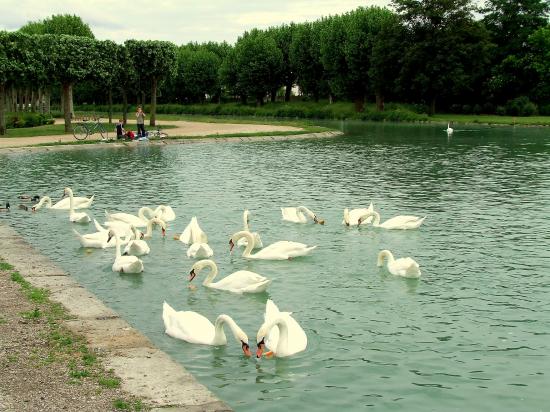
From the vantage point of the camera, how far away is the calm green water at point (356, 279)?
28.5ft

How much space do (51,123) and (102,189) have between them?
126ft

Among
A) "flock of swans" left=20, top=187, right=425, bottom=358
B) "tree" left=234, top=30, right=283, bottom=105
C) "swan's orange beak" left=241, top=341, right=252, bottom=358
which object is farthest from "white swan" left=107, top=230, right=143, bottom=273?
"tree" left=234, top=30, right=283, bottom=105

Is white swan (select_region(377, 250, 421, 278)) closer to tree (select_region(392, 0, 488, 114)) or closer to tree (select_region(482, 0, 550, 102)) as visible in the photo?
tree (select_region(392, 0, 488, 114))

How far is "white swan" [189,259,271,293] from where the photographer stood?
1233 centimetres

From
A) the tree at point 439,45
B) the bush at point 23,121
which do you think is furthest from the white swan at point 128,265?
the tree at point 439,45

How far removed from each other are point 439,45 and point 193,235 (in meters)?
72.1

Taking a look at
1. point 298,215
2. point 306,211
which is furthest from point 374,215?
point 298,215

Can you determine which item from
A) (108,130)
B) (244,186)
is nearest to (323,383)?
(244,186)

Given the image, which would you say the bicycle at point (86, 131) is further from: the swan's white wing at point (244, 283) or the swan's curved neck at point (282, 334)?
the swan's curved neck at point (282, 334)

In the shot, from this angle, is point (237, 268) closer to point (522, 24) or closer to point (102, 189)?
point (102, 189)

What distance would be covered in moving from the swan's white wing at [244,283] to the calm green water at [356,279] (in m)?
0.17

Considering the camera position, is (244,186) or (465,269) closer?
(465,269)

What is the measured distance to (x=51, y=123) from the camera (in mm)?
60594

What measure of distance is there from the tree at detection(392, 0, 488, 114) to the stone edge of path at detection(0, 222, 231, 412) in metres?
74.1
